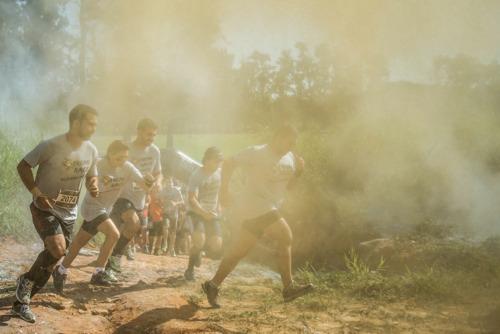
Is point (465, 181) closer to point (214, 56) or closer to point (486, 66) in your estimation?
point (486, 66)

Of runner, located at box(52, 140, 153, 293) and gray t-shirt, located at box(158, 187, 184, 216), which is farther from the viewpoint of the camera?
gray t-shirt, located at box(158, 187, 184, 216)

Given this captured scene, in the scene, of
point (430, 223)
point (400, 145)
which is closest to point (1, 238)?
point (430, 223)

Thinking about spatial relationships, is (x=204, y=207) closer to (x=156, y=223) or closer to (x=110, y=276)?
(x=110, y=276)

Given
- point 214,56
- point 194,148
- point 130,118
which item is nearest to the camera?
point 214,56

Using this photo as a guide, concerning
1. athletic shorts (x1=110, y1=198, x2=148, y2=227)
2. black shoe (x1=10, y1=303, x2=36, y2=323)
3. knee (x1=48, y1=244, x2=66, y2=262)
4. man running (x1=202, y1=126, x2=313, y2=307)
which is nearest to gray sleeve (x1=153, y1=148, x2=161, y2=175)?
athletic shorts (x1=110, y1=198, x2=148, y2=227)

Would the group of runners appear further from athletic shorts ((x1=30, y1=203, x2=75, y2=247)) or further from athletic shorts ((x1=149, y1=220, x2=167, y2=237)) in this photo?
athletic shorts ((x1=149, y1=220, x2=167, y2=237))

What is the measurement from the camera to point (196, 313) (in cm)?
377

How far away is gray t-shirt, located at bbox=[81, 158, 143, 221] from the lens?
416cm

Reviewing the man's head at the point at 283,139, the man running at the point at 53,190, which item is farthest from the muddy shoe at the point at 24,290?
the man's head at the point at 283,139

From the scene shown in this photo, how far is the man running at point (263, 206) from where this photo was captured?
12.7 feet

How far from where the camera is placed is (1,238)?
580 centimetres

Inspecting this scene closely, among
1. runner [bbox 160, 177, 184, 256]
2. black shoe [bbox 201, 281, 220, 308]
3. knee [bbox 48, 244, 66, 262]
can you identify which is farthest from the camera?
runner [bbox 160, 177, 184, 256]

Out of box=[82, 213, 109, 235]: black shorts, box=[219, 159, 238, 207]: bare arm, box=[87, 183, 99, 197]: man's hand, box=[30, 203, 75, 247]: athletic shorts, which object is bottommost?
box=[82, 213, 109, 235]: black shorts

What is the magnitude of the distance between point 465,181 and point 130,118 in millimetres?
9038
